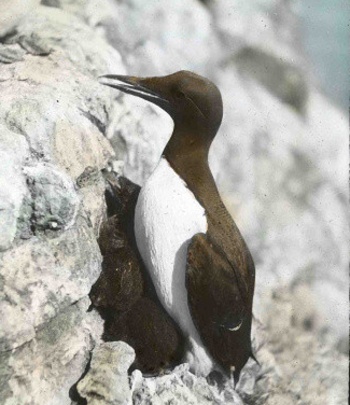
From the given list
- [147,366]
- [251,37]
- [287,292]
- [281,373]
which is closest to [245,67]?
[251,37]

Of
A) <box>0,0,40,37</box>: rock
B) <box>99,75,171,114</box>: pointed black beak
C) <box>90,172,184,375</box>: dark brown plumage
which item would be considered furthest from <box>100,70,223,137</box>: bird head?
<box>0,0,40,37</box>: rock

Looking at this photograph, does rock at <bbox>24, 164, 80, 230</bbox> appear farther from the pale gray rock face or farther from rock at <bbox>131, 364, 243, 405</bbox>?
rock at <bbox>131, 364, 243, 405</bbox>

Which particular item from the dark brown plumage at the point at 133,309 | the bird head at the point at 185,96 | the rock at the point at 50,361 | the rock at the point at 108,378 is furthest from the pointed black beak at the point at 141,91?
the rock at the point at 108,378

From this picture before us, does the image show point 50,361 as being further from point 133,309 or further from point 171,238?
point 171,238

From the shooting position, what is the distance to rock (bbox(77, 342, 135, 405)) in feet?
7.22

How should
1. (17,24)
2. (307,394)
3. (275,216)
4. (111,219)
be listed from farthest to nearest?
(275,216), (307,394), (17,24), (111,219)

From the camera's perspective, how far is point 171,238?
2.55 meters

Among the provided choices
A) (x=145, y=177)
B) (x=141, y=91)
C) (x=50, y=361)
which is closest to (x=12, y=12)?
(x=141, y=91)

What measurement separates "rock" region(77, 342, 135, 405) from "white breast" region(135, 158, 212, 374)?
33cm

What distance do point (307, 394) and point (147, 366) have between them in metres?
1.11

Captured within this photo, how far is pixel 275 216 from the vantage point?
11.7 feet

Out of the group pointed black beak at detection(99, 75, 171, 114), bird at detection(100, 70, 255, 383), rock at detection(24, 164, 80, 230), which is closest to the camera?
rock at detection(24, 164, 80, 230)

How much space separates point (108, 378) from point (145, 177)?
1.20 meters

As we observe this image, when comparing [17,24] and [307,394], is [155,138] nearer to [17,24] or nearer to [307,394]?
[17,24]
